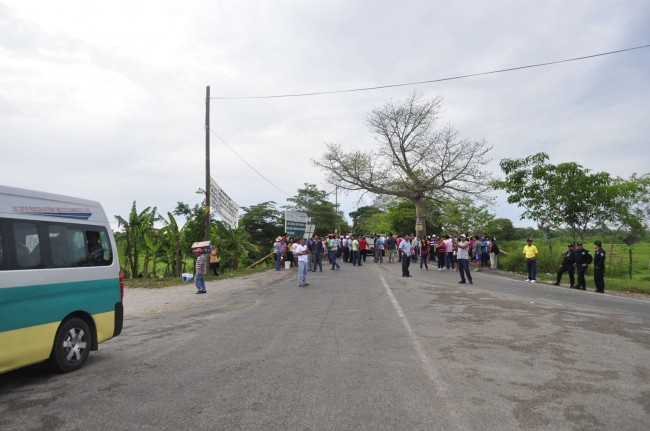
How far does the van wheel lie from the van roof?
138 centimetres

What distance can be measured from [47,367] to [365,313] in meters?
6.21

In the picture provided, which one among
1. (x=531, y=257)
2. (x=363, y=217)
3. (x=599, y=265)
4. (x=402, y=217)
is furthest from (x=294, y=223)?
(x=363, y=217)

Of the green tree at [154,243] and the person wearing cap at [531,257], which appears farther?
the green tree at [154,243]

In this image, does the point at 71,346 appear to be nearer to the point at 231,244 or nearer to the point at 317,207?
the point at 231,244

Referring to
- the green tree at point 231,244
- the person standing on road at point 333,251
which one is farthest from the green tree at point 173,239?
the person standing on road at point 333,251

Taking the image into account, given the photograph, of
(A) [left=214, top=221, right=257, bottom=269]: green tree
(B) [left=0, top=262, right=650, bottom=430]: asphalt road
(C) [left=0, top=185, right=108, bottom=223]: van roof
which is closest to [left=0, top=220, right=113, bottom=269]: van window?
(C) [left=0, top=185, right=108, bottom=223]: van roof

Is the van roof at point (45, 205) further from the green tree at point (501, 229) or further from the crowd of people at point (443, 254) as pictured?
the green tree at point (501, 229)

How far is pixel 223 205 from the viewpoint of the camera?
74.8 ft

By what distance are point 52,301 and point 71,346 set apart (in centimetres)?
73

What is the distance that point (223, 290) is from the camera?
17703 millimetres

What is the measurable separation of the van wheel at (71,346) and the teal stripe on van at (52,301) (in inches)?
7.4

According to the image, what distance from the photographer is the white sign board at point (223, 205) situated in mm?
22188

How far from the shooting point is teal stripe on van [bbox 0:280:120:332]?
5.38m

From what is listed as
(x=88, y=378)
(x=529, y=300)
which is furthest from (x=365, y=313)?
(x=88, y=378)
